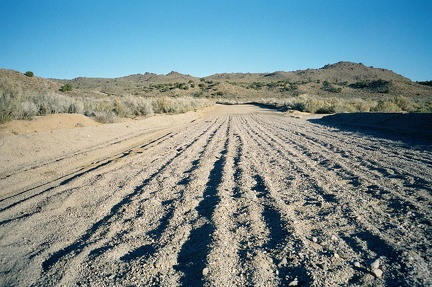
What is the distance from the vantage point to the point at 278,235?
10.4 feet

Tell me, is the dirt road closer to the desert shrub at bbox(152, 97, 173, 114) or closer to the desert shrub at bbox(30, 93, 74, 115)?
the desert shrub at bbox(30, 93, 74, 115)

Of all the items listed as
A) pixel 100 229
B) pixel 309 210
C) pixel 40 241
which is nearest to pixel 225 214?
pixel 309 210

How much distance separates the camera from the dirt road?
2.54m

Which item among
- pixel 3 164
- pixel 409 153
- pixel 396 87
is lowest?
pixel 3 164

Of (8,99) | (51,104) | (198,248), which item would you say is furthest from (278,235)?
(51,104)

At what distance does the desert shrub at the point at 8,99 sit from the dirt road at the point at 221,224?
6734 mm

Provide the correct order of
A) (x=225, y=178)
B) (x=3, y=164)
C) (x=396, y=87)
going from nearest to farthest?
(x=225, y=178)
(x=3, y=164)
(x=396, y=87)

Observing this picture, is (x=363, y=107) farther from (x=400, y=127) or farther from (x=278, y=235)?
(x=278, y=235)

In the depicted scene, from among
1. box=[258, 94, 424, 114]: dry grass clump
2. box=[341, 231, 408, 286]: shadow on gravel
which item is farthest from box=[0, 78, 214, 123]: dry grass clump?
box=[258, 94, 424, 114]: dry grass clump

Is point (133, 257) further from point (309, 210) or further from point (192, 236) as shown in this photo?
point (309, 210)

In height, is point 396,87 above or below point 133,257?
above

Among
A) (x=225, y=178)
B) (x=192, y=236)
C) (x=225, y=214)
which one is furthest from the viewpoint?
(x=225, y=178)

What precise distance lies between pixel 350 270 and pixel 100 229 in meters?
2.96

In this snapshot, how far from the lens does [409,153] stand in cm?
725
